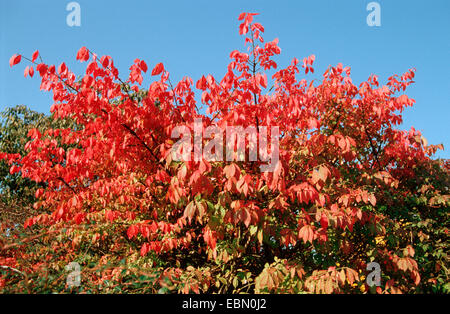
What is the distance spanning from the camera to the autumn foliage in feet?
9.93

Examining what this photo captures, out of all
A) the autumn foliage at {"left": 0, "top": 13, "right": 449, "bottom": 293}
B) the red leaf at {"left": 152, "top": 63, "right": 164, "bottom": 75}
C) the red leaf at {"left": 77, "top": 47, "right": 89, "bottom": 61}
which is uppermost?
the red leaf at {"left": 77, "top": 47, "right": 89, "bottom": 61}

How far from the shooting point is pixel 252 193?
3682 mm

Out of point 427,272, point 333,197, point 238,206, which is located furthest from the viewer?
point 427,272

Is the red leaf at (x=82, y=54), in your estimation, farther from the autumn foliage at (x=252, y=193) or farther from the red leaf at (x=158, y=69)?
the red leaf at (x=158, y=69)

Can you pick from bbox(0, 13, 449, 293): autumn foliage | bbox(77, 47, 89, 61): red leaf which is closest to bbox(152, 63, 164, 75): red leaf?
bbox(0, 13, 449, 293): autumn foliage

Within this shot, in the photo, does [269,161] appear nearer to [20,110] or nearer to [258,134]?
[258,134]

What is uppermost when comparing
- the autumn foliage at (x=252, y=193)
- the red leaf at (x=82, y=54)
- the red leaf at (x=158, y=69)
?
→ the red leaf at (x=82, y=54)

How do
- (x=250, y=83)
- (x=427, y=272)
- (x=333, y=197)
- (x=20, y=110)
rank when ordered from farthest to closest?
(x=20, y=110) → (x=427, y=272) → (x=333, y=197) → (x=250, y=83)

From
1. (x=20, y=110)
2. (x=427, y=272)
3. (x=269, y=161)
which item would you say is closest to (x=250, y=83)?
(x=269, y=161)

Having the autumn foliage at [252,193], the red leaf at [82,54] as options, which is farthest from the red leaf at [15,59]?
the red leaf at [82,54]

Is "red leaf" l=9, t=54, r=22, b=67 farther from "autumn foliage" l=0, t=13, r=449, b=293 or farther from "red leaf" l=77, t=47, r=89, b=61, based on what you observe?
"red leaf" l=77, t=47, r=89, b=61

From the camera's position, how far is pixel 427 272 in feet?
14.3

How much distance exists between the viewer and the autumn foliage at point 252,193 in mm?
3027

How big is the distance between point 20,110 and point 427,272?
1305 cm
